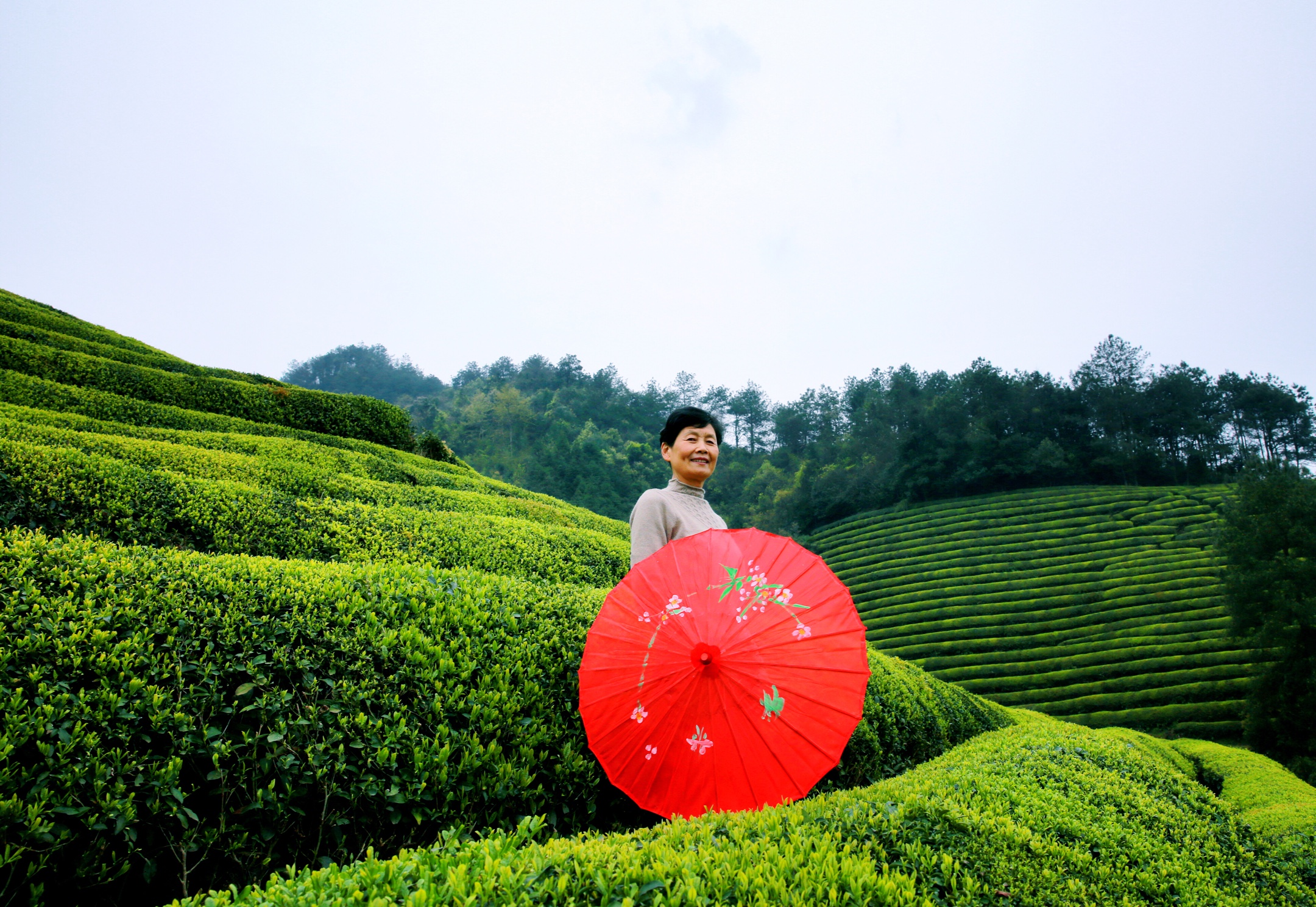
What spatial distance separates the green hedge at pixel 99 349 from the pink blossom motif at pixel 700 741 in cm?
1292

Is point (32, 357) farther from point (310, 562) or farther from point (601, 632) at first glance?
point (601, 632)

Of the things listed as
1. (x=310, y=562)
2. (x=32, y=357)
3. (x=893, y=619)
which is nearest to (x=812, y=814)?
(x=310, y=562)

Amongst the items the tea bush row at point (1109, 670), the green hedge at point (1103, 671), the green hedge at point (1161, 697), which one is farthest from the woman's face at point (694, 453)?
the green hedge at point (1103, 671)

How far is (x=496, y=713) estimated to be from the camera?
2.97 meters

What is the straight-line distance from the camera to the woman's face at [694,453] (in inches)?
135

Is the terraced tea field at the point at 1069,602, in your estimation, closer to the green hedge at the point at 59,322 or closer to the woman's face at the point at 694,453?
the woman's face at the point at 694,453

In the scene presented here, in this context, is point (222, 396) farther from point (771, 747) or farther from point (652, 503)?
point (771, 747)

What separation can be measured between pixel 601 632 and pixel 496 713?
68 centimetres

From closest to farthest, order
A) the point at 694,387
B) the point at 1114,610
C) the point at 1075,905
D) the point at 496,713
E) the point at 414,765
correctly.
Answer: the point at 1075,905
the point at 414,765
the point at 496,713
the point at 1114,610
the point at 694,387

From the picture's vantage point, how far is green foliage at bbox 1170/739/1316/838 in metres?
5.11

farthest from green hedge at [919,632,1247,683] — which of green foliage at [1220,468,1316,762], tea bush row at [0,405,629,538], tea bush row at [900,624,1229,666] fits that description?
tea bush row at [0,405,629,538]

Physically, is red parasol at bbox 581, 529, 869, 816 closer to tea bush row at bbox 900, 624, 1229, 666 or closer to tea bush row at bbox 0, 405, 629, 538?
tea bush row at bbox 0, 405, 629, 538

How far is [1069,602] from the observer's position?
25.8 m

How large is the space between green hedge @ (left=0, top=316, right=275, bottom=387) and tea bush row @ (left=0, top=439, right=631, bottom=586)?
7703mm
